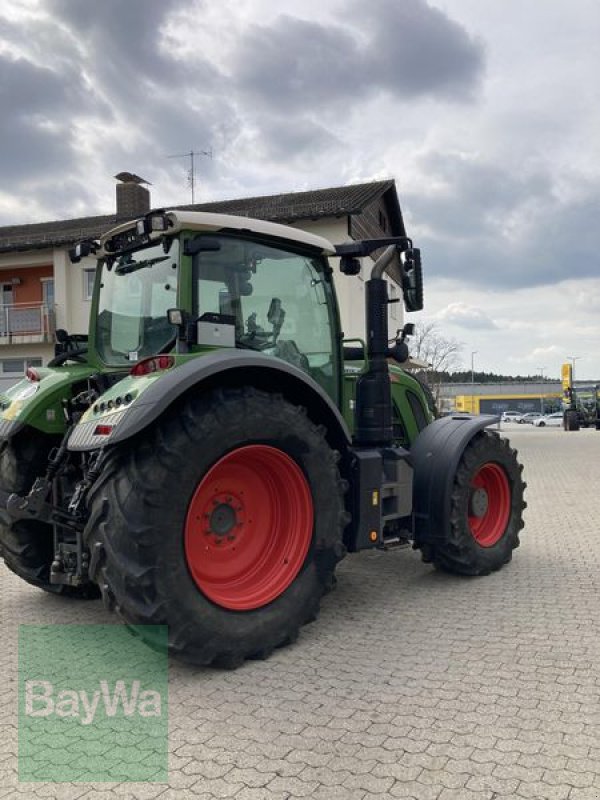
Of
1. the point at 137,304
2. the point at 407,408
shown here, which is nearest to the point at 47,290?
Answer: the point at 407,408

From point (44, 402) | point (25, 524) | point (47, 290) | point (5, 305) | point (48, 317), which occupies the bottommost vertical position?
point (25, 524)

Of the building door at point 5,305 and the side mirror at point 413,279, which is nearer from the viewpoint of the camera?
Result: the side mirror at point 413,279

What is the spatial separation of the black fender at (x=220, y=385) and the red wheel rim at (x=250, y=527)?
1.41 feet

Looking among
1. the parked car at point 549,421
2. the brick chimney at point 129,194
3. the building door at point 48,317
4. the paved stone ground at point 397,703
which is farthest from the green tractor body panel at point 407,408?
the parked car at point 549,421

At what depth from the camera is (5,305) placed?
2527 centimetres

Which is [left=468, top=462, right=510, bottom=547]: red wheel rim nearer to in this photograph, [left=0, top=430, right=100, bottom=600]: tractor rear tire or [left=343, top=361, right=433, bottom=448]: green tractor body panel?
[left=343, top=361, right=433, bottom=448]: green tractor body panel

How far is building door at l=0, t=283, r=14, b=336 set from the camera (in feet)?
82.4

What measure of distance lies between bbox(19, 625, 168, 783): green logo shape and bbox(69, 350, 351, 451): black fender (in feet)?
3.34

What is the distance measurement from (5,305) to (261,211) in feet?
35.0

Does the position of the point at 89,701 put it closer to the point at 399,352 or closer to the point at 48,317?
the point at 399,352

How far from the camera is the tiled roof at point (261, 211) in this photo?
2012 centimetres

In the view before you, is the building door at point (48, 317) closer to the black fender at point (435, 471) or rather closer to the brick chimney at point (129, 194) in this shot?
the brick chimney at point (129, 194)

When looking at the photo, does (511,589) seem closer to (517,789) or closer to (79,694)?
(517,789)

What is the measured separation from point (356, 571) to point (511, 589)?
1.27m
